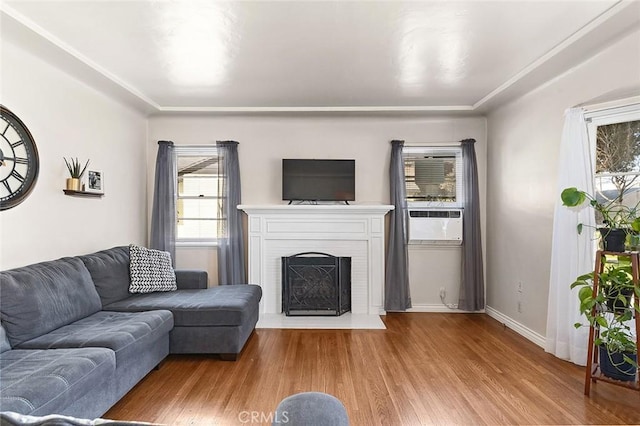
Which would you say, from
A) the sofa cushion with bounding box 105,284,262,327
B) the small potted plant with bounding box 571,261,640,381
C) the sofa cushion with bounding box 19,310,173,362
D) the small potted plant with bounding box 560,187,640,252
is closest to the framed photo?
the sofa cushion with bounding box 105,284,262,327

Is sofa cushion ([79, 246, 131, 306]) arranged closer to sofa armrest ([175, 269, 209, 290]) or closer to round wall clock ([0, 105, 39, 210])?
sofa armrest ([175, 269, 209, 290])

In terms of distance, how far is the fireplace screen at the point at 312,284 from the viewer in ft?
14.0

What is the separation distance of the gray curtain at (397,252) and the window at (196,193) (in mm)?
2291

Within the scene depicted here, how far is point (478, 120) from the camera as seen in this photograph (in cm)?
446

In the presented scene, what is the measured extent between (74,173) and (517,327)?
465cm

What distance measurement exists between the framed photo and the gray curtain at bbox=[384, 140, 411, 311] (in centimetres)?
328

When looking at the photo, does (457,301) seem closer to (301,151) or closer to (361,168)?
(361,168)

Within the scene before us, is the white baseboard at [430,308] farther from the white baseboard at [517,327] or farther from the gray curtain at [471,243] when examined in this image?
the white baseboard at [517,327]

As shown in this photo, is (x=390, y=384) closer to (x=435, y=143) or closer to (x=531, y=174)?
(x=531, y=174)

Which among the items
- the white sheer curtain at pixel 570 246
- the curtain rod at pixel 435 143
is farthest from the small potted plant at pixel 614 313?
the curtain rod at pixel 435 143

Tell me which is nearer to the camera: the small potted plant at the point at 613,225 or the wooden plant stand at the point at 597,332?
the wooden plant stand at the point at 597,332

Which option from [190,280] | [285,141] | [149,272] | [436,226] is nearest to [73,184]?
[149,272]

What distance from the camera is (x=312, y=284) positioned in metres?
4.29

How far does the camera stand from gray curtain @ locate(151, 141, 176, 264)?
4324mm
